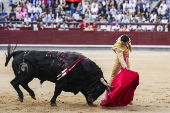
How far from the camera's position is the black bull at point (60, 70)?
5223 mm

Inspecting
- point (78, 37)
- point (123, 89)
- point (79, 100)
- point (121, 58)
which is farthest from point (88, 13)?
point (123, 89)

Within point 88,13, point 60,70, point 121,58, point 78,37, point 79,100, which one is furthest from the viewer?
point 78,37

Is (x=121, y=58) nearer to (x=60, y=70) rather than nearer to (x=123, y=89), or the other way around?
(x=123, y=89)

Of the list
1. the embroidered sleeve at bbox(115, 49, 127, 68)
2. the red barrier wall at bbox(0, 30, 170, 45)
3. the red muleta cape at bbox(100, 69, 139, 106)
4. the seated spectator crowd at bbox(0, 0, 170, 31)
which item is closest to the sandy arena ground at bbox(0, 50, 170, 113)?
the red muleta cape at bbox(100, 69, 139, 106)

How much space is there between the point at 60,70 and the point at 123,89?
936 mm

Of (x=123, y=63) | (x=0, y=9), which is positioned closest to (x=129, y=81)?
(x=123, y=63)

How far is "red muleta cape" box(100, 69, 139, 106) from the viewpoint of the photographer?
530cm

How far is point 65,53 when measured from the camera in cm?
534

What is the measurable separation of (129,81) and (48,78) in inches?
45.5

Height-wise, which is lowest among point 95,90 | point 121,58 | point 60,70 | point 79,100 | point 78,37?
point 79,100

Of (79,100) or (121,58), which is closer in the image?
(121,58)

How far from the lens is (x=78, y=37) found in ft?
52.8

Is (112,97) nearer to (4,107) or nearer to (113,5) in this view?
(4,107)

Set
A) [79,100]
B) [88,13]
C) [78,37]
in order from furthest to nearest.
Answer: [78,37] < [88,13] < [79,100]
